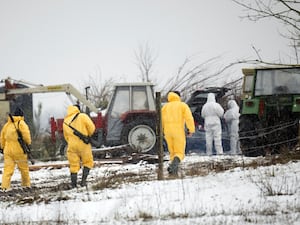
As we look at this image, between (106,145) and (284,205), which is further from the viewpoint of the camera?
(106,145)

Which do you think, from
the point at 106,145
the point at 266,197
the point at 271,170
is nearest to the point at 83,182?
the point at 271,170

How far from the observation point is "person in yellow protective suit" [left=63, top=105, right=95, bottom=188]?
980 cm

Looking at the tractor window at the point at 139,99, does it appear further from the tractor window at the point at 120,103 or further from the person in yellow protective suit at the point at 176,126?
the person in yellow protective suit at the point at 176,126

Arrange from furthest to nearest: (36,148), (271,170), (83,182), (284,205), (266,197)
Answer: (36,148)
(83,182)
(271,170)
(266,197)
(284,205)

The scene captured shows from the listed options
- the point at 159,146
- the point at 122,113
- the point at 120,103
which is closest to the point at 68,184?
→ the point at 159,146

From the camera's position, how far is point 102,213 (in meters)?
7.02

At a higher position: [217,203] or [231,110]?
[231,110]

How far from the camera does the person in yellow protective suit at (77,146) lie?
980 centimetres

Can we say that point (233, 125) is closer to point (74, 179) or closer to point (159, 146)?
point (159, 146)

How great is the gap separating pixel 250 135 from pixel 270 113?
2.37 feet

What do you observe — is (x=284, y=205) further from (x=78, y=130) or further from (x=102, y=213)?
(x=78, y=130)

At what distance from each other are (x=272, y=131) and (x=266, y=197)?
18.1 feet

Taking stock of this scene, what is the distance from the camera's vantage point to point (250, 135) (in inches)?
518

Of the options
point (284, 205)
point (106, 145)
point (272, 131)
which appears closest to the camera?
point (284, 205)
